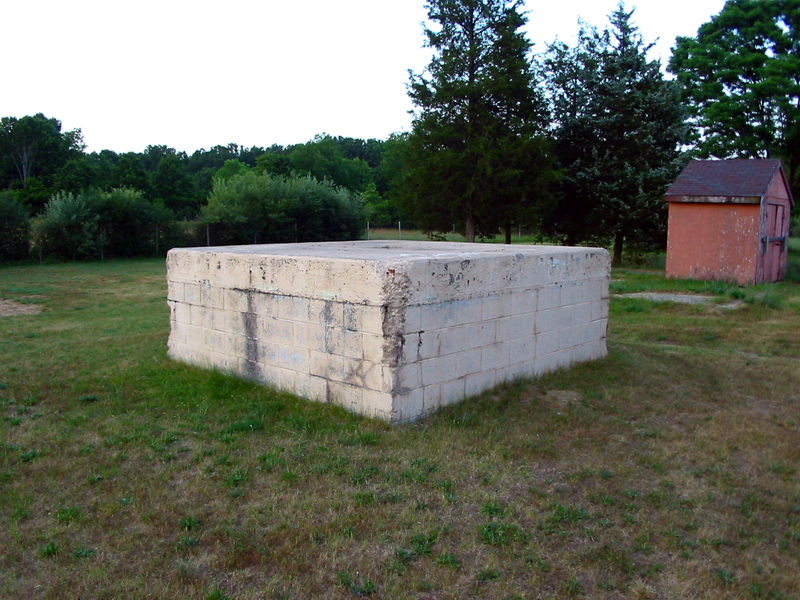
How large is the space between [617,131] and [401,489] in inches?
825

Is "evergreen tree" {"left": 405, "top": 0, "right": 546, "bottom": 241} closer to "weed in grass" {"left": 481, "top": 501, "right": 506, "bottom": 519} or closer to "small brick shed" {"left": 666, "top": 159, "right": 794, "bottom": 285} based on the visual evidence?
"small brick shed" {"left": 666, "top": 159, "right": 794, "bottom": 285}

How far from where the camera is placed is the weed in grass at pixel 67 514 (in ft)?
13.7

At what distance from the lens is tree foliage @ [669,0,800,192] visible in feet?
96.8

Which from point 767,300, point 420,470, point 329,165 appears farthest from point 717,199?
point 329,165

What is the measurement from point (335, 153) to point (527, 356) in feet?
203

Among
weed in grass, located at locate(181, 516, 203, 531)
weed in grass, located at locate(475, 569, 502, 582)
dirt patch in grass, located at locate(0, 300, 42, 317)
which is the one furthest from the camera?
dirt patch in grass, located at locate(0, 300, 42, 317)

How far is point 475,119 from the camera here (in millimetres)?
23391

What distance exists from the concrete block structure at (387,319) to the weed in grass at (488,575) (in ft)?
7.20

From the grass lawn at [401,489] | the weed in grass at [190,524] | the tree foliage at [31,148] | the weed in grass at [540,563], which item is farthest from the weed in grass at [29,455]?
the tree foliage at [31,148]

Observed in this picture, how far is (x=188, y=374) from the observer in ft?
24.5

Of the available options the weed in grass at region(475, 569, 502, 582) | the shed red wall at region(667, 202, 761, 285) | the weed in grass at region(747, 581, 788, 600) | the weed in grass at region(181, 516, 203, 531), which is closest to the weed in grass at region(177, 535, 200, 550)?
the weed in grass at region(181, 516, 203, 531)

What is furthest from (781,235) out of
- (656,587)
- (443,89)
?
(656,587)

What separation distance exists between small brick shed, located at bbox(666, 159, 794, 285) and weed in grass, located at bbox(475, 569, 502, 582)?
16.1 m

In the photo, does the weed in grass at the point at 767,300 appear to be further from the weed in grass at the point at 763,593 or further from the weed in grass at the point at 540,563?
the weed in grass at the point at 540,563
